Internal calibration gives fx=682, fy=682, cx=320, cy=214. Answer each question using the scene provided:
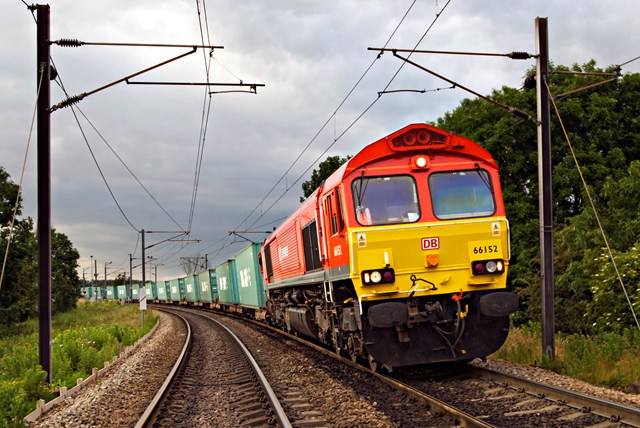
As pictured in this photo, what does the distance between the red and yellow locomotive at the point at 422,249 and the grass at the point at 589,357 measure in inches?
58.5

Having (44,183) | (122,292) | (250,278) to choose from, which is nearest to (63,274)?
(122,292)

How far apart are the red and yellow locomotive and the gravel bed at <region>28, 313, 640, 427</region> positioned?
101 cm

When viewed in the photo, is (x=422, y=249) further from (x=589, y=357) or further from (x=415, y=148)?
(x=589, y=357)

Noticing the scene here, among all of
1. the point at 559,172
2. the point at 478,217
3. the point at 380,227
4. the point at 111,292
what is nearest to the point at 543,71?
the point at 478,217

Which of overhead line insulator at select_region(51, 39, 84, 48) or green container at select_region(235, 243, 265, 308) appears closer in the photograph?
overhead line insulator at select_region(51, 39, 84, 48)

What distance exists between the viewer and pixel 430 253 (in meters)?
10.9

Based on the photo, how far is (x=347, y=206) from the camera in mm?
10938

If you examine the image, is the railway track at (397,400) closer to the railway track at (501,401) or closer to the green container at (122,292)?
the railway track at (501,401)

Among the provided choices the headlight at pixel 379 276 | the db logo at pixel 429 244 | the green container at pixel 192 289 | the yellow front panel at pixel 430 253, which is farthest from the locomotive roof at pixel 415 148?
the green container at pixel 192 289

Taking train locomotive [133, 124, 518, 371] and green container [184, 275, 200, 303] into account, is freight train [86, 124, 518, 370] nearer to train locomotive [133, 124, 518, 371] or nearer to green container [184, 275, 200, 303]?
train locomotive [133, 124, 518, 371]

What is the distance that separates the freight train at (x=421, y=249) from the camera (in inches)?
420

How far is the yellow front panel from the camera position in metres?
10.6

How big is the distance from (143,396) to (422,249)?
18.9ft

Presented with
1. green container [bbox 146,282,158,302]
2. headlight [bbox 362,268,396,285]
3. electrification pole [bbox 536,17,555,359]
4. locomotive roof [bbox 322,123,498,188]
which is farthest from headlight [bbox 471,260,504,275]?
green container [bbox 146,282,158,302]
